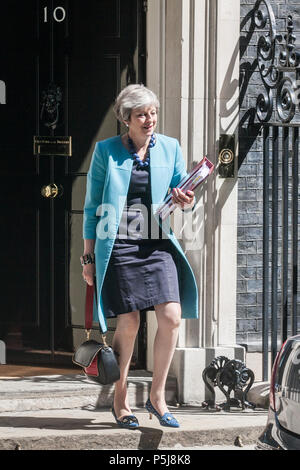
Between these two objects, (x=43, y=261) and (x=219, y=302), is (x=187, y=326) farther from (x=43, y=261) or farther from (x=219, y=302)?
(x=43, y=261)

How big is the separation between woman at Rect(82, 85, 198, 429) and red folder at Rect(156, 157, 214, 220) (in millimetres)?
55

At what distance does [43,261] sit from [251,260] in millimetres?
1528

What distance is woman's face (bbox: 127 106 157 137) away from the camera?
19.6 feet

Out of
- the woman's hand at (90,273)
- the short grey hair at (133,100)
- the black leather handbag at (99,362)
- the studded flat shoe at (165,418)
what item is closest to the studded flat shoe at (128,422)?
the studded flat shoe at (165,418)

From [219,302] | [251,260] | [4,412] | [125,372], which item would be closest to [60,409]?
[4,412]

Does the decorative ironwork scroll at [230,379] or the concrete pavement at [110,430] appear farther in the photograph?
the decorative ironwork scroll at [230,379]

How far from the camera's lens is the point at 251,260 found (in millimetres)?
7672

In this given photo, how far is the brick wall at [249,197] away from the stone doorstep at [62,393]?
2.91ft

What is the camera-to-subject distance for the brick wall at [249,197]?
759cm

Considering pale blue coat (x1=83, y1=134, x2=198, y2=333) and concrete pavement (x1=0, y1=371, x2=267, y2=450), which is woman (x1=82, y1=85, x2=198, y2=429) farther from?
concrete pavement (x1=0, y1=371, x2=267, y2=450)

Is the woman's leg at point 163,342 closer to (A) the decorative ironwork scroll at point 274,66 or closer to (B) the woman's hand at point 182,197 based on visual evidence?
(B) the woman's hand at point 182,197

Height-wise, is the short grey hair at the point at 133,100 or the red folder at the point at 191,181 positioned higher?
the short grey hair at the point at 133,100
